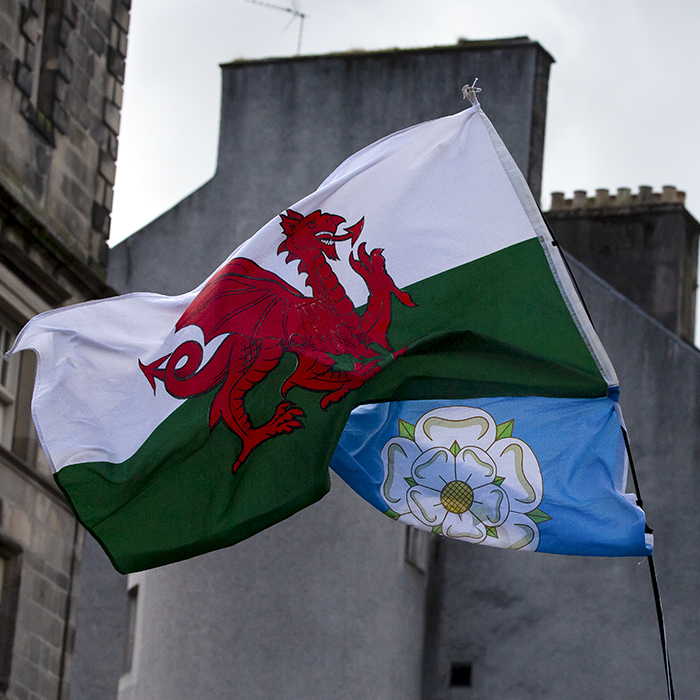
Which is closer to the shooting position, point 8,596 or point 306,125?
point 8,596

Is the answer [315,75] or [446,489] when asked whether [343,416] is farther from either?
[315,75]

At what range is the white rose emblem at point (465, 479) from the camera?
383 inches

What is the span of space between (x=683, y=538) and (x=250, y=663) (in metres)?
6.01

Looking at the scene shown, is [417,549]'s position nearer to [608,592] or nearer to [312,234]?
[608,592]

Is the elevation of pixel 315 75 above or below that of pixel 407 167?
above

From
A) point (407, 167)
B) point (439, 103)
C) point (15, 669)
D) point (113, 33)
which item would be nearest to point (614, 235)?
point (439, 103)

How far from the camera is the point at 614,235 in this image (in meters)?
29.7

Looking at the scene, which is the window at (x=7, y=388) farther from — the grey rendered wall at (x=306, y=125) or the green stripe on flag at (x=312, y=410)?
the grey rendered wall at (x=306, y=125)

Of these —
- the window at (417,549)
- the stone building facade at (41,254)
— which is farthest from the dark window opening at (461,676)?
the stone building facade at (41,254)

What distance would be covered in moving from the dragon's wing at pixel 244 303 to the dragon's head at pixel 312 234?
219 mm

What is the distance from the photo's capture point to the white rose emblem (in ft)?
31.9

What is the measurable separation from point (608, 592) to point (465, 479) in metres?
13.6

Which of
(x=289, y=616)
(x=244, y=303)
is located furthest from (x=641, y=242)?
(x=244, y=303)

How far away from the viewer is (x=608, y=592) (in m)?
23.0
